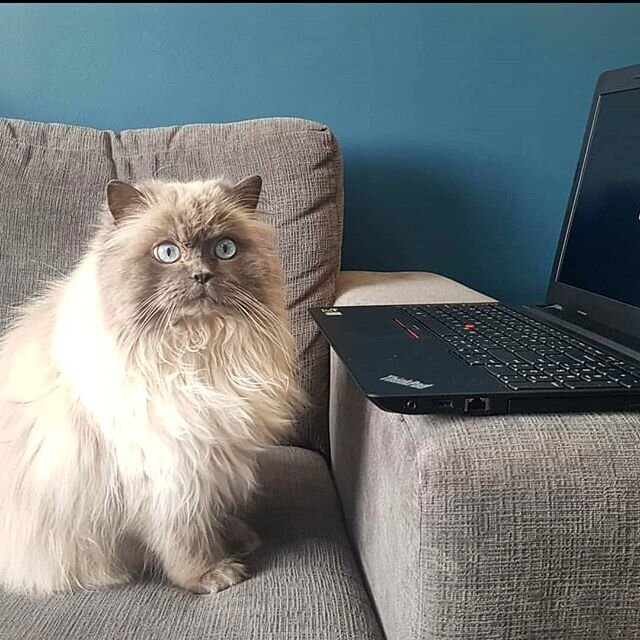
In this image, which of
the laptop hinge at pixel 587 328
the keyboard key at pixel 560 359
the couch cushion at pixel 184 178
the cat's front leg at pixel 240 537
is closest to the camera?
the keyboard key at pixel 560 359

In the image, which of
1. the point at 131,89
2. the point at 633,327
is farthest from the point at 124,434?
the point at 131,89

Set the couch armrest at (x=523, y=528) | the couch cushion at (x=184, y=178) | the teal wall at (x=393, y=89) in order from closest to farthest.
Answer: the couch armrest at (x=523, y=528) → the couch cushion at (x=184, y=178) → the teal wall at (x=393, y=89)

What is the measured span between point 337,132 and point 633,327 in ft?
2.90

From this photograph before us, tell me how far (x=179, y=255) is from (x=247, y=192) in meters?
0.15

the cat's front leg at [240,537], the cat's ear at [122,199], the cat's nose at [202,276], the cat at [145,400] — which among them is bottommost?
the cat's front leg at [240,537]

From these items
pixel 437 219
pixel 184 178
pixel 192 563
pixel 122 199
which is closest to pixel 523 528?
pixel 192 563

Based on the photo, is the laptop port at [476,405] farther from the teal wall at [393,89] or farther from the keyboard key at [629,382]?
the teal wall at [393,89]

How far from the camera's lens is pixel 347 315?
1152 millimetres

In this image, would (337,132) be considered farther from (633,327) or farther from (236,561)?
Result: (236,561)

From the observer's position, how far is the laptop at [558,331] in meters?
0.75

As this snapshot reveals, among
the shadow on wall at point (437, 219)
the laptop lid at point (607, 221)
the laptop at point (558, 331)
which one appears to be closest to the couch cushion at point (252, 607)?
the laptop at point (558, 331)

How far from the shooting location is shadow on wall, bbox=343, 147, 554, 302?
1.72 meters

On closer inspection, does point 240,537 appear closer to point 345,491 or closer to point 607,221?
point 345,491

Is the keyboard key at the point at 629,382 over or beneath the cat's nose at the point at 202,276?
beneath
